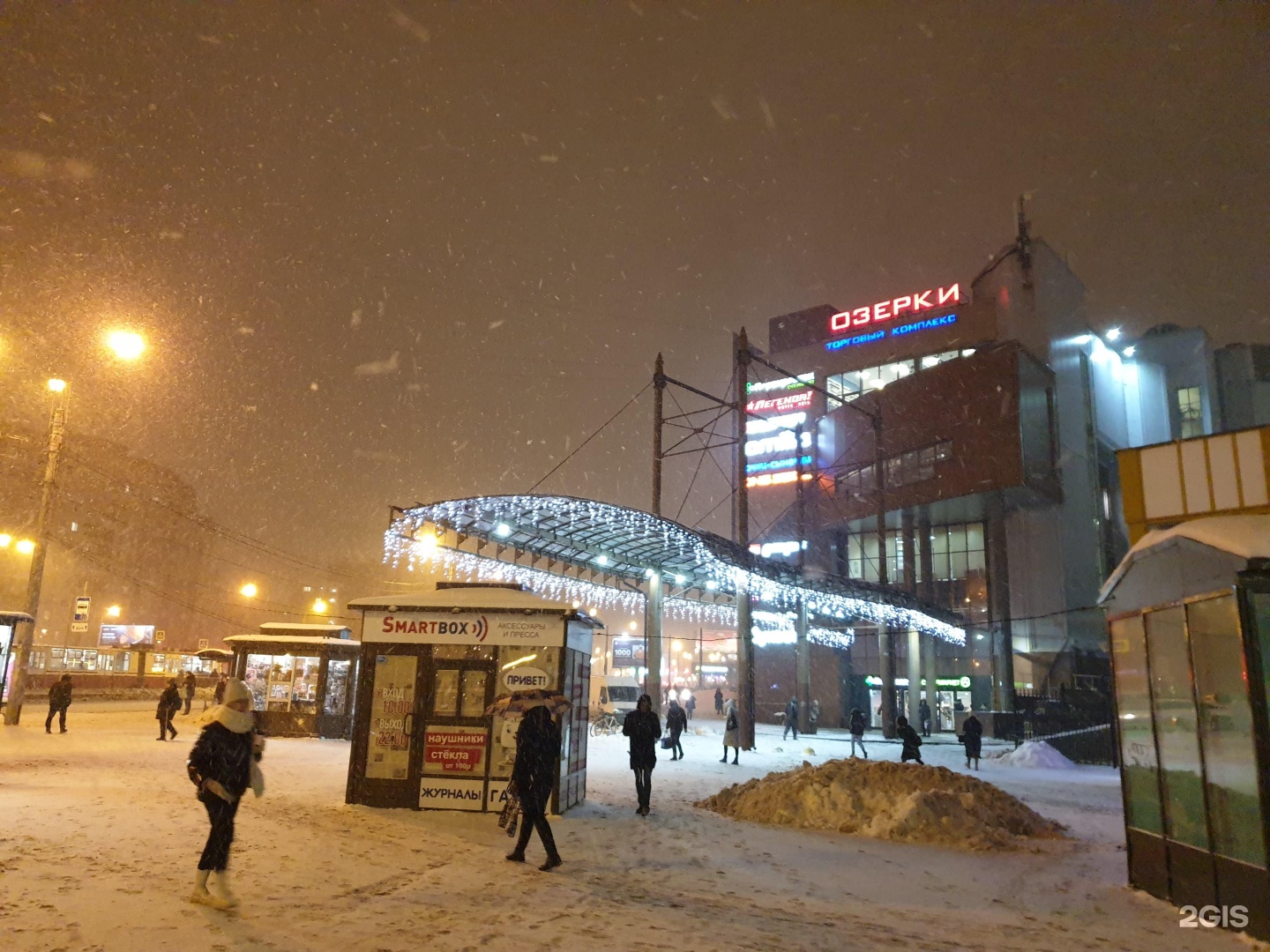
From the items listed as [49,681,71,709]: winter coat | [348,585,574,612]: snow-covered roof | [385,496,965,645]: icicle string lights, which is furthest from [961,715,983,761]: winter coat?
[49,681,71,709]: winter coat

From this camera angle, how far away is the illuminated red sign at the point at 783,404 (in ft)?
225

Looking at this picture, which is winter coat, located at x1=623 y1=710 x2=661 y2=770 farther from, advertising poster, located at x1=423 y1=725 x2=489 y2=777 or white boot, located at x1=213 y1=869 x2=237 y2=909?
white boot, located at x1=213 y1=869 x2=237 y2=909

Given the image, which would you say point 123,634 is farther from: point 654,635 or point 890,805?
point 890,805

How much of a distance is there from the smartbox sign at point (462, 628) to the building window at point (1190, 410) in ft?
190

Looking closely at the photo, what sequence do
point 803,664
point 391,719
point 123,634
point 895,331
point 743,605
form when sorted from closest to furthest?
point 391,719, point 743,605, point 803,664, point 123,634, point 895,331

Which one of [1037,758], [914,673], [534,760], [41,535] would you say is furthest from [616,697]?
[534,760]

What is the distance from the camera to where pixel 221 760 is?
6707 mm

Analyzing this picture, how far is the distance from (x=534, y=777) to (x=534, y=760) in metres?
0.17

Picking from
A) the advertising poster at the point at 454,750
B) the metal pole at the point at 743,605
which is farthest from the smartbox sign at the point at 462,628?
the metal pole at the point at 743,605

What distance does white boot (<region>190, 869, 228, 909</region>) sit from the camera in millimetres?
6375

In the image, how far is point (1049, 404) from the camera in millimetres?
44875

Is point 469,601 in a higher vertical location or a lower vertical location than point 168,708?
higher

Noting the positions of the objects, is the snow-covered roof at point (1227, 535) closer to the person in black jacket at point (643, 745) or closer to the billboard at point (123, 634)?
the person in black jacket at point (643, 745)

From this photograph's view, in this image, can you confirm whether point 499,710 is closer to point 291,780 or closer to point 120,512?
point 291,780
